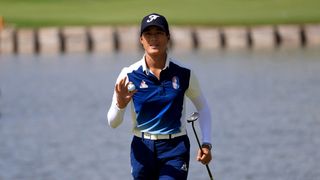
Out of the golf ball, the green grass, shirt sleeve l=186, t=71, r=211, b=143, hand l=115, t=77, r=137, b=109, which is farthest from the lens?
the green grass

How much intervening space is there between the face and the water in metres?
7.75

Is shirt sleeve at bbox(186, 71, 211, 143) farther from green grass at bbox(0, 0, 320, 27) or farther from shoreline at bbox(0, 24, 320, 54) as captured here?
Answer: green grass at bbox(0, 0, 320, 27)

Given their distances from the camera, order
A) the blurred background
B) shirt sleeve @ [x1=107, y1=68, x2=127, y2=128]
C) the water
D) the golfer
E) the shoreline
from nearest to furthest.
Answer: shirt sleeve @ [x1=107, y1=68, x2=127, y2=128] → the golfer → the water → the blurred background → the shoreline

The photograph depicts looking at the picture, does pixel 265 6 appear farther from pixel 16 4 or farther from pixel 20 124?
pixel 20 124

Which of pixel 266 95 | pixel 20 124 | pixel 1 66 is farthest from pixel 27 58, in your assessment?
pixel 20 124

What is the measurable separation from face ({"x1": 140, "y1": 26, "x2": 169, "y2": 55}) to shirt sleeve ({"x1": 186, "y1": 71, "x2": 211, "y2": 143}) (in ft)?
1.19

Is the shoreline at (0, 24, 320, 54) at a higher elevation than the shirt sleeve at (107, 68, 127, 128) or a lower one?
lower

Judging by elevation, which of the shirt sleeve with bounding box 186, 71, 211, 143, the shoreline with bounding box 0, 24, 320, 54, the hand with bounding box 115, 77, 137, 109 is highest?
the hand with bounding box 115, 77, 137, 109

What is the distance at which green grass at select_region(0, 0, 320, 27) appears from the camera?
143 feet

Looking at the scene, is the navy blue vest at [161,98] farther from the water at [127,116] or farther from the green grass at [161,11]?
the green grass at [161,11]

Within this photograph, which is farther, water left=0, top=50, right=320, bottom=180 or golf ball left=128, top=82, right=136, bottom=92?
water left=0, top=50, right=320, bottom=180

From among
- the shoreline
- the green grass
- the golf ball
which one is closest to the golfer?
the golf ball

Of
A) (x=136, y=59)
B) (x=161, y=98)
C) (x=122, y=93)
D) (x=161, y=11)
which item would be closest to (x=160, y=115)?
(x=161, y=98)

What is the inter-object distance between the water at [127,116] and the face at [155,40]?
→ 7.75 meters
